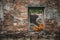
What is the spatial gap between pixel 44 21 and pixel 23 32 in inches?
37.4

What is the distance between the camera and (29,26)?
9.12m

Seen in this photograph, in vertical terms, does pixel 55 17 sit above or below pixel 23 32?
above

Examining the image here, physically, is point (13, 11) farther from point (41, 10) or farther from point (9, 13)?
point (41, 10)

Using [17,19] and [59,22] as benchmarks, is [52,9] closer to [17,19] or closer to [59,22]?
[59,22]

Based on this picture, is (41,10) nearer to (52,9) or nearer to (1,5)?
(52,9)

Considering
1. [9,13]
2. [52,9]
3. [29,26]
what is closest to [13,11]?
[9,13]

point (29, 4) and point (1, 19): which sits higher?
point (29, 4)

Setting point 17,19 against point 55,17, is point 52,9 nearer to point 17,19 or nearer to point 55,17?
point 55,17

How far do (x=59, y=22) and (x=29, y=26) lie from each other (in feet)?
3.93

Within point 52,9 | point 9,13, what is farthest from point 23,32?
point 52,9

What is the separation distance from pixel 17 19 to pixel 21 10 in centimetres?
38

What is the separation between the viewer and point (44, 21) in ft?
30.1

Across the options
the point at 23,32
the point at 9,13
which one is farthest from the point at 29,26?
the point at 9,13

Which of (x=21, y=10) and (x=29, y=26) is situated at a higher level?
(x=21, y=10)
